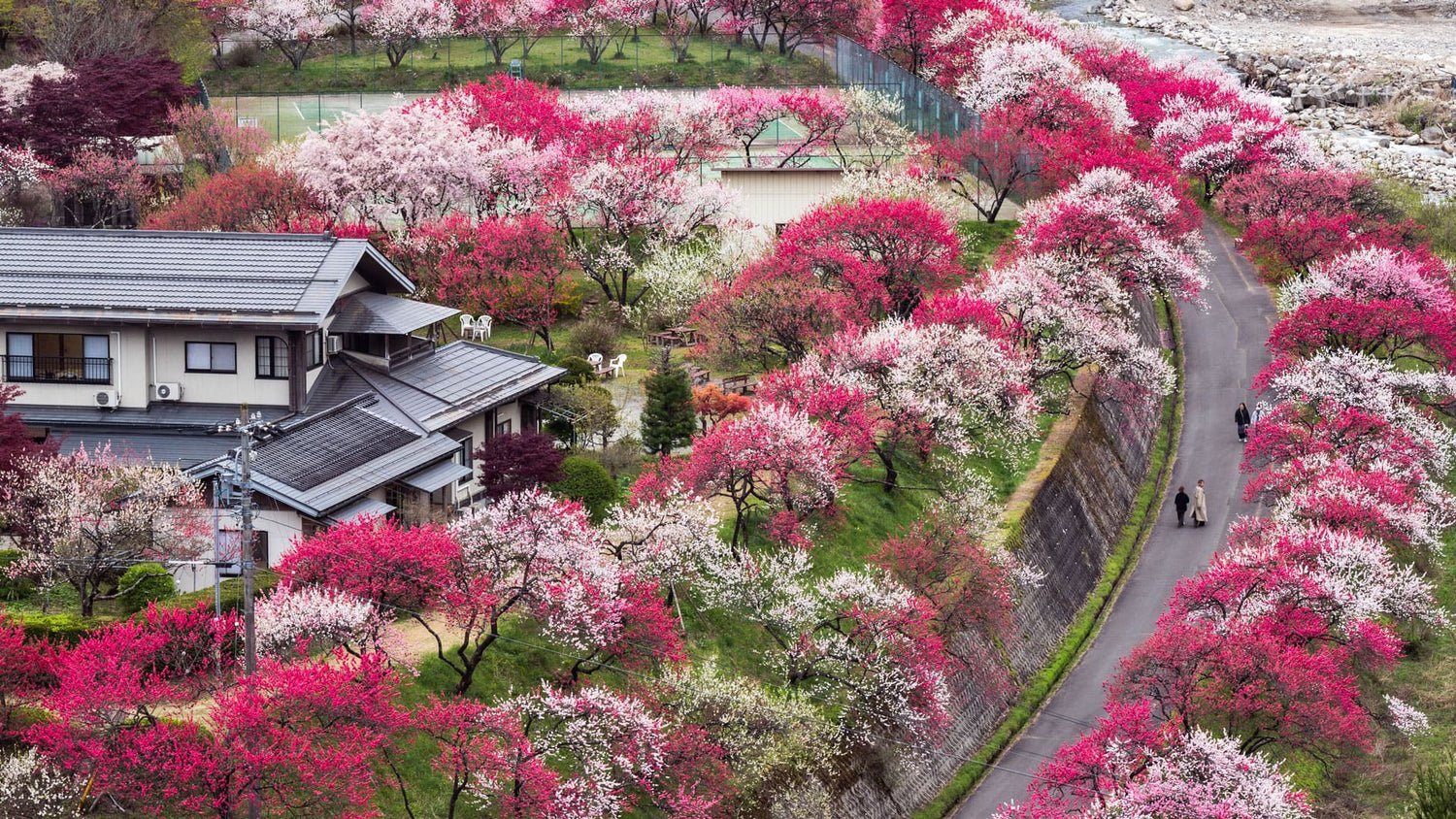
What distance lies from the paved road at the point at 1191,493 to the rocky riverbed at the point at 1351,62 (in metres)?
23.0

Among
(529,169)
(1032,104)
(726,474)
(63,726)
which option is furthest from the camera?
(1032,104)

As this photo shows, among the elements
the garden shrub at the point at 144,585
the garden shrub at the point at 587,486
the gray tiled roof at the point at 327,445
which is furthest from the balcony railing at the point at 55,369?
the garden shrub at the point at 587,486

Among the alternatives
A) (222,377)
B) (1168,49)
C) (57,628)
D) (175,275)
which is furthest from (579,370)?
(1168,49)

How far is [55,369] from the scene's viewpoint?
4981 cm

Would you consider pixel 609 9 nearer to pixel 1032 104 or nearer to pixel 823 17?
pixel 823 17

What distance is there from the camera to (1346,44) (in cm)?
14388

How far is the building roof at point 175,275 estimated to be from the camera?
161ft

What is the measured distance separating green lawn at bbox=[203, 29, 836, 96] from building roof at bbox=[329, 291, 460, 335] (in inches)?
1967

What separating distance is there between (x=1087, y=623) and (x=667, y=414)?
1385cm

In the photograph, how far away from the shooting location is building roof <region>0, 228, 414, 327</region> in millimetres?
49031

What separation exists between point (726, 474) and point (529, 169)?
28.3 meters

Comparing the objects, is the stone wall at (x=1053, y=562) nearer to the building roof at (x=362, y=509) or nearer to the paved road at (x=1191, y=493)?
the paved road at (x=1191, y=493)

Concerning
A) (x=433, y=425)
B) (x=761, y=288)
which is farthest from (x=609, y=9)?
(x=433, y=425)

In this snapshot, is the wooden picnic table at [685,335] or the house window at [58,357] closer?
the house window at [58,357]
